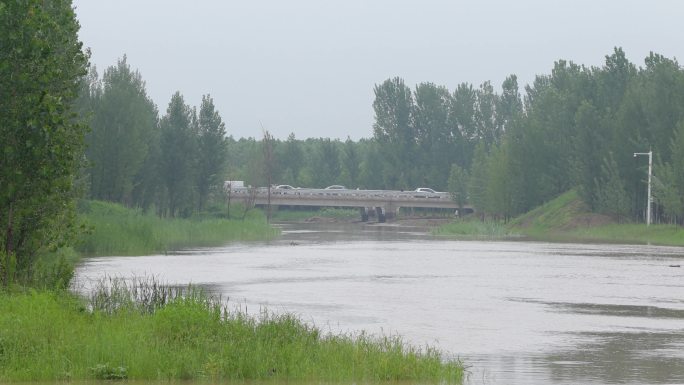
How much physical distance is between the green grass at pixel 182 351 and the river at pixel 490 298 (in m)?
2.01

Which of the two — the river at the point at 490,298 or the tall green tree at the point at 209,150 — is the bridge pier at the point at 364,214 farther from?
the river at the point at 490,298

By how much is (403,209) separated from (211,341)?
5898 inches

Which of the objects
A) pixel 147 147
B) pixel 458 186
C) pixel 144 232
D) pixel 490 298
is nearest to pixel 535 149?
pixel 458 186

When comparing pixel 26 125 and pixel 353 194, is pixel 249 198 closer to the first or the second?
pixel 353 194

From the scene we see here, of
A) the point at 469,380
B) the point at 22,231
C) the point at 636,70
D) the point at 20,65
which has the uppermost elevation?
the point at 636,70

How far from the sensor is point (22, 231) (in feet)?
85.6

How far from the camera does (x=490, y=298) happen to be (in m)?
39.4

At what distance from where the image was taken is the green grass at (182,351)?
773 inches

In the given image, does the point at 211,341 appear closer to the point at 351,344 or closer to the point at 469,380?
the point at 351,344

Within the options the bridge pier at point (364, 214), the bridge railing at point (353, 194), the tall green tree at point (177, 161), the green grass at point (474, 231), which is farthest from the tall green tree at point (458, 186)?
Result: the tall green tree at point (177, 161)

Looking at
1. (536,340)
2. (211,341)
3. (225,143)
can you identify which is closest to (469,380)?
(211,341)

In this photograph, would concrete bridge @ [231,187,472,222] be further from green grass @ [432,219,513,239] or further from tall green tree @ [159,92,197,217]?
tall green tree @ [159,92,197,217]

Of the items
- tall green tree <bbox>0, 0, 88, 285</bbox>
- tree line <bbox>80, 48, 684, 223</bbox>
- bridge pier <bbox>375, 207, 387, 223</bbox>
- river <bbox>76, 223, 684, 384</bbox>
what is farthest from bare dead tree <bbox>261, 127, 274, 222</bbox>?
tall green tree <bbox>0, 0, 88, 285</bbox>

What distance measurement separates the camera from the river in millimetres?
24438
